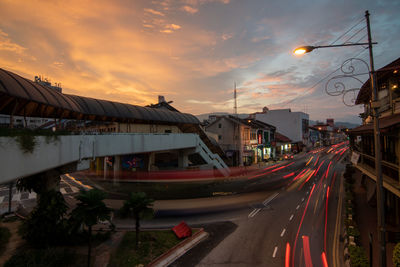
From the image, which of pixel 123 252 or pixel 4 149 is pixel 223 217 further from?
pixel 4 149

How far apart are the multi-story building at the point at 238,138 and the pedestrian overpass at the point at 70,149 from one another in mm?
19520

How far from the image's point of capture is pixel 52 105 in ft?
37.9

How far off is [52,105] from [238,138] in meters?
39.8

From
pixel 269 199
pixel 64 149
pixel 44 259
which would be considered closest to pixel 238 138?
pixel 269 199

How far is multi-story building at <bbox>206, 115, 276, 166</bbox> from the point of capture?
153 ft

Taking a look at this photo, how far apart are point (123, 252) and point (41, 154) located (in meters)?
7.42

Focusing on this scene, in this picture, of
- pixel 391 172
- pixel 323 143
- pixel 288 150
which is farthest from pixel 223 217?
pixel 323 143

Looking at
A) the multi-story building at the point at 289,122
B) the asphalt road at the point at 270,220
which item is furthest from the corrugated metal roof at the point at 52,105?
the multi-story building at the point at 289,122

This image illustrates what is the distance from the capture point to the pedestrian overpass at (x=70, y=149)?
25.0ft

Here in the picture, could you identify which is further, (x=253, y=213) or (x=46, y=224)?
(x=253, y=213)

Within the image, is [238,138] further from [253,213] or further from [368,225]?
[368,225]

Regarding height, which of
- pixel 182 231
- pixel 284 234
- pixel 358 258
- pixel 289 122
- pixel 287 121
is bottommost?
pixel 284 234

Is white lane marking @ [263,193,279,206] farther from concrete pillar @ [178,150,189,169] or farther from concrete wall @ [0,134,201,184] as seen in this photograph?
concrete pillar @ [178,150,189,169]

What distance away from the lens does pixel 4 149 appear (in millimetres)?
7293
